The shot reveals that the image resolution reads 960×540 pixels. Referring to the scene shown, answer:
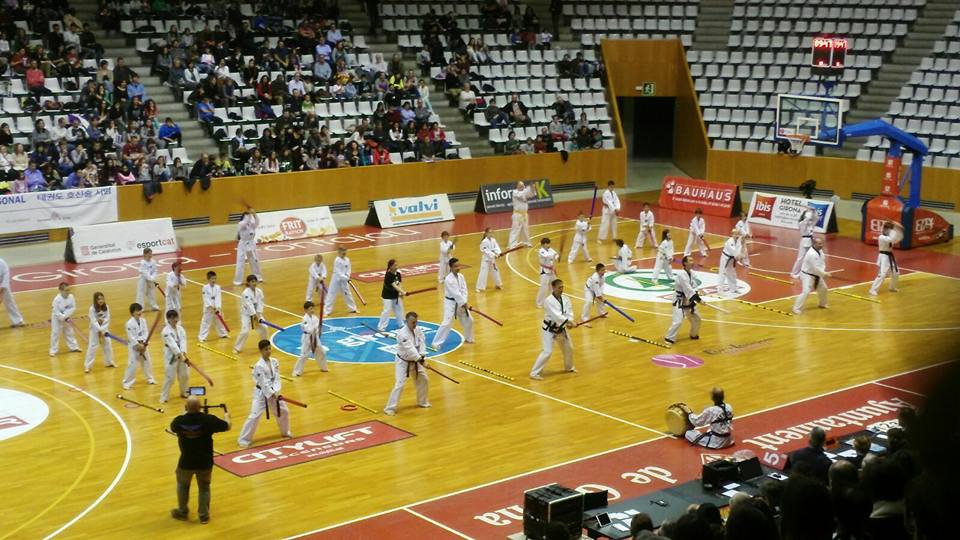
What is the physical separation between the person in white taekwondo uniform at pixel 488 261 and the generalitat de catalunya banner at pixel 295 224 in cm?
820

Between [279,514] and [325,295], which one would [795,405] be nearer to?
[279,514]

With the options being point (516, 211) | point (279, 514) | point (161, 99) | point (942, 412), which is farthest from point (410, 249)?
point (942, 412)

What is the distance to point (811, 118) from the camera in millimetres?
37719

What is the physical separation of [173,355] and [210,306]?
12.2ft

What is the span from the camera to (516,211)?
32750 millimetres

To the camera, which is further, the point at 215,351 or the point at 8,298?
the point at 8,298

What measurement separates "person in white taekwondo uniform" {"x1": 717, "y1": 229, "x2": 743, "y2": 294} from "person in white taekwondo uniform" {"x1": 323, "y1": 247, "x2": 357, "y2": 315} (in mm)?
8637

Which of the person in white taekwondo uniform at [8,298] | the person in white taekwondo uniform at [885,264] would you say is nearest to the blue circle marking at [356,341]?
the person in white taekwondo uniform at [8,298]

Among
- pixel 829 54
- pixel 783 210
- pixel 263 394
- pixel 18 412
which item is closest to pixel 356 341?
pixel 263 394

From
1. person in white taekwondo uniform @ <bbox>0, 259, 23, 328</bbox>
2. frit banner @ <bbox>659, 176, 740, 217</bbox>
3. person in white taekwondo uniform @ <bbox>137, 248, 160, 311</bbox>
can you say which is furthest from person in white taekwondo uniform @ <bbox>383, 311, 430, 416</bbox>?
frit banner @ <bbox>659, 176, 740, 217</bbox>

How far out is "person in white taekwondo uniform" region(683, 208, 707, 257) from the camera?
3095cm

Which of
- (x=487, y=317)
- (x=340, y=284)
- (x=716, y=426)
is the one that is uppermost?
(x=340, y=284)

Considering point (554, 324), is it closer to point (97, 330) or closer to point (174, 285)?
point (174, 285)

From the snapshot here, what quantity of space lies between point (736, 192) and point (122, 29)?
71.2 ft
